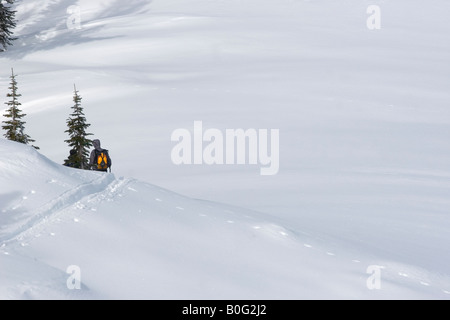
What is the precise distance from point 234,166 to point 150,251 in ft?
31.5

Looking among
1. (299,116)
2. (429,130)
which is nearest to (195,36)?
(299,116)

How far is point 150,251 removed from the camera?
20.2 feet

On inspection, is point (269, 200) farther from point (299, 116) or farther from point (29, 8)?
point (29, 8)

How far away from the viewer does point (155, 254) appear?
6129mm

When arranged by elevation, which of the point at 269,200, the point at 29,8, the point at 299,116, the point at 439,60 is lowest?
the point at 269,200

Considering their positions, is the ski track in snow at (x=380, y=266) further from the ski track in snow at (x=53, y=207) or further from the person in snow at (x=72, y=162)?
the person in snow at (x=72, y=162)

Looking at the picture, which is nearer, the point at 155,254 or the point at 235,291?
the point at 235,291

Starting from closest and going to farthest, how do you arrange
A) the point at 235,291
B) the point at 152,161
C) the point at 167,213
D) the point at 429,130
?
the point at 235,291 < the point at 167,213 < the point at 152,161 < the point at 429,130

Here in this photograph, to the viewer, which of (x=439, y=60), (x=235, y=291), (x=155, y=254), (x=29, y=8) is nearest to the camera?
(x=235, y=291)

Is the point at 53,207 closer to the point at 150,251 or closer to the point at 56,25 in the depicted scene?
the point at 150,251

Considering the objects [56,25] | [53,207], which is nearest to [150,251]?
[53,207]

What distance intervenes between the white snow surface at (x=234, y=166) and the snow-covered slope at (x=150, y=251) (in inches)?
0.8

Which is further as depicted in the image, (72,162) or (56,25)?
(56,25)

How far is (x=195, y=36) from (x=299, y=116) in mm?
15308
